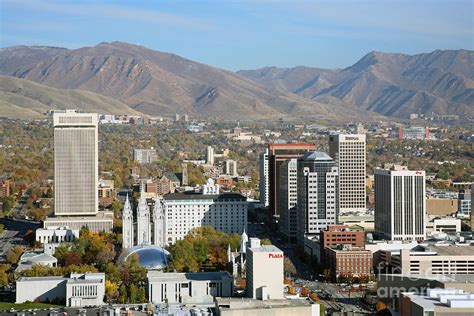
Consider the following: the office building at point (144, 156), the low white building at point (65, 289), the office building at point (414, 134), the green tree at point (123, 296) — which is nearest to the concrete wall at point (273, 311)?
the green tree at point (123, 296)

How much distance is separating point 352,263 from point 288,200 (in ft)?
39.5

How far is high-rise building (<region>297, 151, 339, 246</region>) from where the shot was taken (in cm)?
4888

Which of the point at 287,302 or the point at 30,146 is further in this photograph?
the point at 30,146

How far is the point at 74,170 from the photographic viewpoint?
5488 cm

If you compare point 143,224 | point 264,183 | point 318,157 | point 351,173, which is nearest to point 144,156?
point 264,183

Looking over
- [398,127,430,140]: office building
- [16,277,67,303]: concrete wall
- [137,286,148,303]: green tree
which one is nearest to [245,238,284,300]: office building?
[137,286,148,303]: green tree

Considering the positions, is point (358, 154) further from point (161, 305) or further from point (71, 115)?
point (161, 305)

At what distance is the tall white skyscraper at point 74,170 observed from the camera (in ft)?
180

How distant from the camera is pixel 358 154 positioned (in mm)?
60125

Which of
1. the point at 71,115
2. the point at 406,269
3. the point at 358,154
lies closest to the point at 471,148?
the point at 358,154

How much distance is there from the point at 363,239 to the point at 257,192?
102ft

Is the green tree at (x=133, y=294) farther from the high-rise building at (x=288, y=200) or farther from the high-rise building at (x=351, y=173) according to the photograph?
the high-rise building at (x=351, y=173)

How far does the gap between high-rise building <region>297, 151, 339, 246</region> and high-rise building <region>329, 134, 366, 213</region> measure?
1012 centimetres

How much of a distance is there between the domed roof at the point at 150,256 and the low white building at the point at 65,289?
343 centimetres
